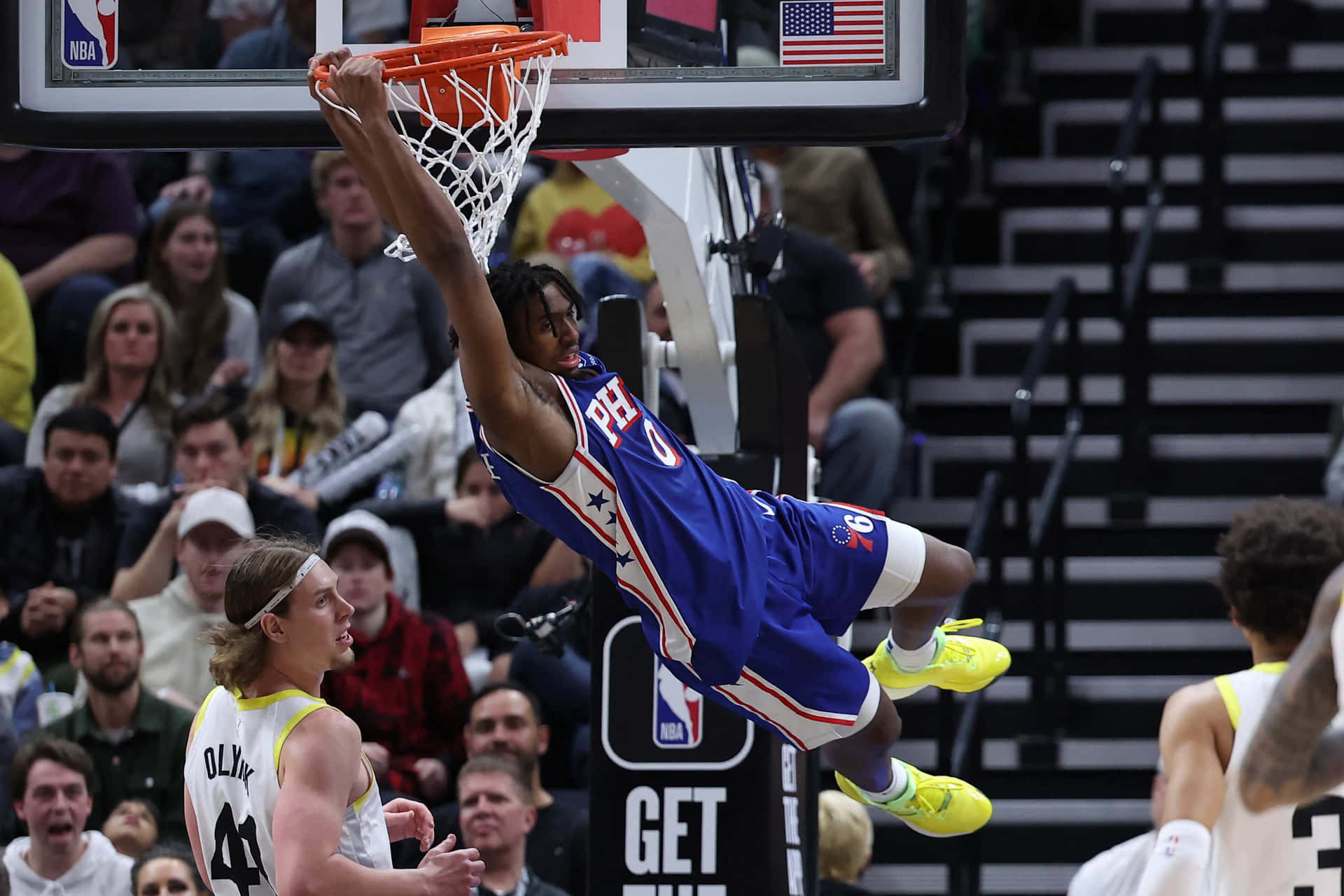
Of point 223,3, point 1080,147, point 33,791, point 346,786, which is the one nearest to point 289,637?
point 346,786

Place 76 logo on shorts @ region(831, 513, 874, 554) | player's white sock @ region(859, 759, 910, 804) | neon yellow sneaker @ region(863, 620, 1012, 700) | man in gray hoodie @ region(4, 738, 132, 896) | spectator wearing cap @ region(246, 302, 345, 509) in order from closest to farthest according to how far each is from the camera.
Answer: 1. 76 logo on shorts @ region(831, 513, 874, 554)
2. player's white sock @ region(859, 759, 910, 804)
3. neon yellow sneaker @ region(863, 620, 1012, 700)
4. man in gray hoodie @ region(4, 738, 132, 896)
5. spectator wearing cap @ region(246, 302, 345, 509)

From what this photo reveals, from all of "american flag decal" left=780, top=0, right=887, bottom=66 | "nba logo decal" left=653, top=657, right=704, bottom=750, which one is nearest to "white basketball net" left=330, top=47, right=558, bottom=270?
"american flag decal" left=780, top=0, right=887, bottom=66

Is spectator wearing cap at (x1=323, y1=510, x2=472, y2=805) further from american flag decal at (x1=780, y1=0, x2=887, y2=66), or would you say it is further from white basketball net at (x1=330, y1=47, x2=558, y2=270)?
american flag decal at (x1=780, y1=0, x2=887, y2=66)

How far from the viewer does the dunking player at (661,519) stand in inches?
163

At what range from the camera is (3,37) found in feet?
15.1

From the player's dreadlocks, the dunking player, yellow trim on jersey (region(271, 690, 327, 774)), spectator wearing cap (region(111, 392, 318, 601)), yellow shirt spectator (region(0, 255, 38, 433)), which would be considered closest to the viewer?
yellow trim on jersey (region(271, 690, 327, 774))

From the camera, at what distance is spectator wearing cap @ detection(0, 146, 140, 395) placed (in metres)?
9.20

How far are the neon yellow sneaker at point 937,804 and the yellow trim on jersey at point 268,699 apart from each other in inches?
71.5

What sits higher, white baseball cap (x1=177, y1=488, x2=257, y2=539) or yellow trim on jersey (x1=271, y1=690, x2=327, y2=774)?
yellow trim on jersey (x1=271, y1=690, x2=327, y2=774)

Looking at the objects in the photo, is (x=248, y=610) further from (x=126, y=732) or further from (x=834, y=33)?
(x=126, y=732)

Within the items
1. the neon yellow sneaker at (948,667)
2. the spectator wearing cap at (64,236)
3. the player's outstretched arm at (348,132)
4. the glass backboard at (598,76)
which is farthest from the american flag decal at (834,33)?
the spectator wearing cap at (64,236)

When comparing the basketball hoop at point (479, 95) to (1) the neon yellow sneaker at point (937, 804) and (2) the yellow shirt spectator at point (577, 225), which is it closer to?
(1) the neon yellow sneaker at point (937, 804)

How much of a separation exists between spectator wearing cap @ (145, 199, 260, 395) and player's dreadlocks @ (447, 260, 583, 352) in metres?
4.68

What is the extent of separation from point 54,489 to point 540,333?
13.2 ft
